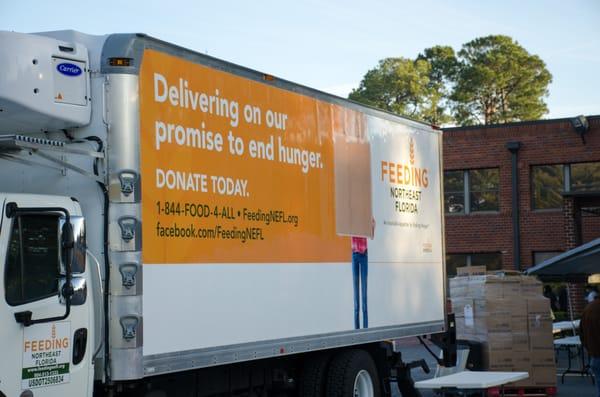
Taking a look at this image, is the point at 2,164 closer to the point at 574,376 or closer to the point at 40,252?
the point at 40,252

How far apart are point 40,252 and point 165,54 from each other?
6.87ft

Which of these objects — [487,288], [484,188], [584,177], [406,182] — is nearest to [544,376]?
[487,288]

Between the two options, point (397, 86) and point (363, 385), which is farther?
point (397, 86)

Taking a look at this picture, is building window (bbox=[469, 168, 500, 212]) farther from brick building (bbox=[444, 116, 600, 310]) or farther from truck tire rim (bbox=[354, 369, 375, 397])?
truck tire rim (bbox=[354, 369, 375, 397])

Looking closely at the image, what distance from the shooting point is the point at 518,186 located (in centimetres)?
3141

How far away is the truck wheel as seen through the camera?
10711 millimetres

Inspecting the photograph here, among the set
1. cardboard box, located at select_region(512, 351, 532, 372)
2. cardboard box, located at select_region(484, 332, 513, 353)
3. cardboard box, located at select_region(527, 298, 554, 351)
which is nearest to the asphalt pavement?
cardboard box, located at select_region(512, 351, 532, 372)

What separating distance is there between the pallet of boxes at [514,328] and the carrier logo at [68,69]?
9243 millimetres

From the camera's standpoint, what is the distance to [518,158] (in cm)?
3141

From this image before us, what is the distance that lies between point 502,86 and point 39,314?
71357 millimetres

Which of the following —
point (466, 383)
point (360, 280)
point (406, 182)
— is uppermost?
point (406, 182)

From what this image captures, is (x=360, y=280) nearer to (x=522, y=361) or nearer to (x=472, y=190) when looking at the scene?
(x=522, y=361)

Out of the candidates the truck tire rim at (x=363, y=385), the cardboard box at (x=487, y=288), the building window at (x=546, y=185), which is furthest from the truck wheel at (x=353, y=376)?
the building window at (x=546, y=185)

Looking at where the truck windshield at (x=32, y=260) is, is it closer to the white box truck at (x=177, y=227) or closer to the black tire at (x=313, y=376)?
the white box truck at (x=177, y=227)
